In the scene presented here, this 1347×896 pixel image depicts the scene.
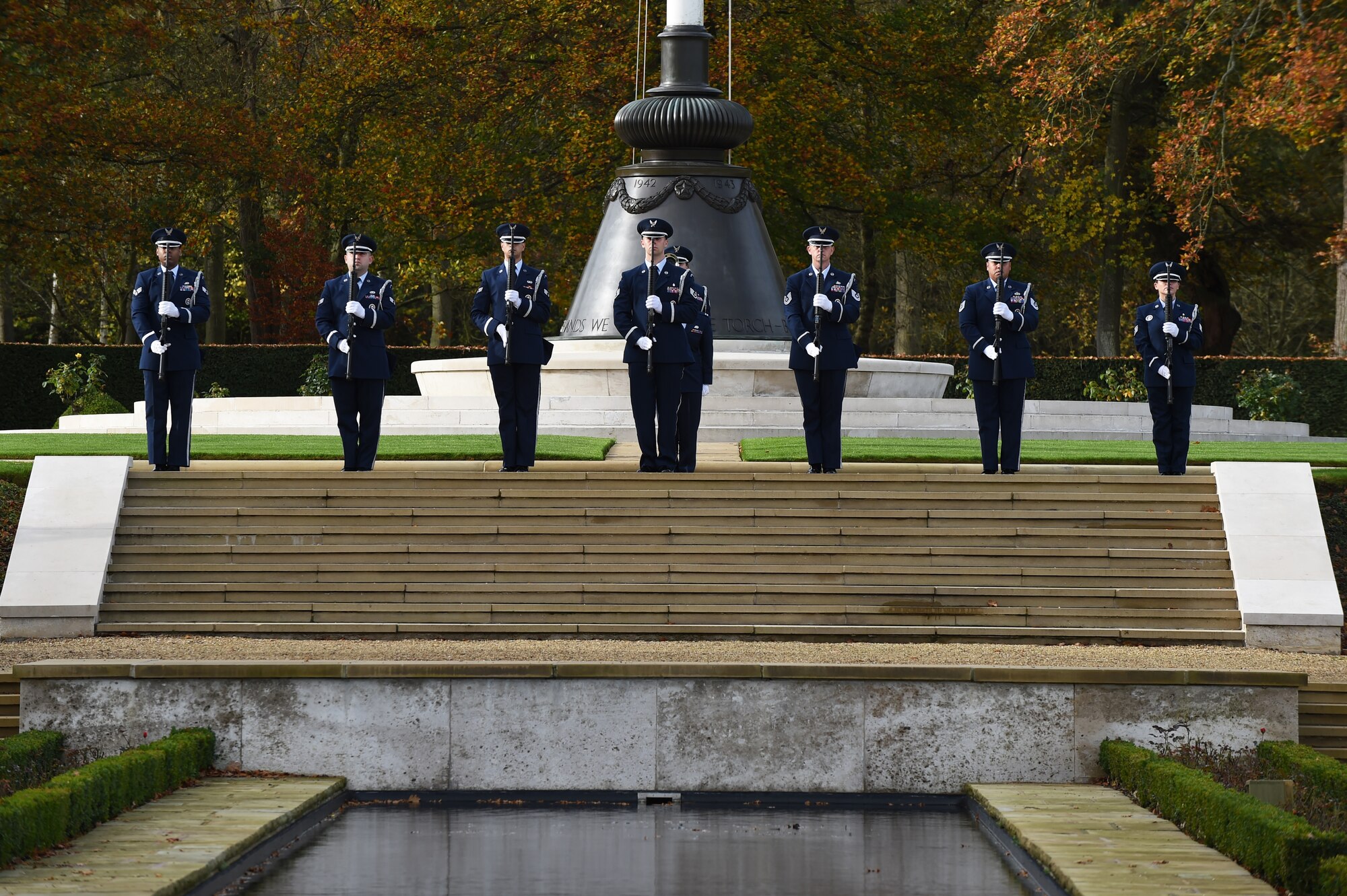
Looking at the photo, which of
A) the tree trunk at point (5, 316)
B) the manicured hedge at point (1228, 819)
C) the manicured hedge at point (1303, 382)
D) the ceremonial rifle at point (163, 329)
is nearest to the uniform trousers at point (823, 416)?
the ceremonial rifle at point (163, 329)

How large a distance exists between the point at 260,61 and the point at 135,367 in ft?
34.9

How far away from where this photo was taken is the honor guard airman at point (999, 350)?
1466 centimetres

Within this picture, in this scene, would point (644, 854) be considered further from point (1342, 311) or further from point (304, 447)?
point (1342, 311)

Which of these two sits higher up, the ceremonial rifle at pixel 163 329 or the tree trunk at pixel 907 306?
the tree trunk at pixel 907 306

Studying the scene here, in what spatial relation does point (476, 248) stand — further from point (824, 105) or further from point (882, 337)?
point (882, 337)

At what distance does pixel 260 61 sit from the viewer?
4128 centimetres

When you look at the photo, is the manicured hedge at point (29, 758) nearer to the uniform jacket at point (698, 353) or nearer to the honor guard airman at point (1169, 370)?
the uniform jacket at point (698, 353)

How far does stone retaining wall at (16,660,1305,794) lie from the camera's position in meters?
9.41

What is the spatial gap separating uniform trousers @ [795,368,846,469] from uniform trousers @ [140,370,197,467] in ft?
16.6

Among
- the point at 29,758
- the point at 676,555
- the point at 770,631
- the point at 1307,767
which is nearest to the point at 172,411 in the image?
the point at 676,555

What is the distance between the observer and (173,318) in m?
14.2

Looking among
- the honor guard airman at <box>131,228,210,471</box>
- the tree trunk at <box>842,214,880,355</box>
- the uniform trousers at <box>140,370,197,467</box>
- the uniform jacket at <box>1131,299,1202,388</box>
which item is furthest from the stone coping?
the tree trunk at <box>842,214,880,355</box>

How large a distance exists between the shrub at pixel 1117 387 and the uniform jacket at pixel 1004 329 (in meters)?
15.6

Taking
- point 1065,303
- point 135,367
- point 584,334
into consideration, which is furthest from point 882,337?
point 584,334
